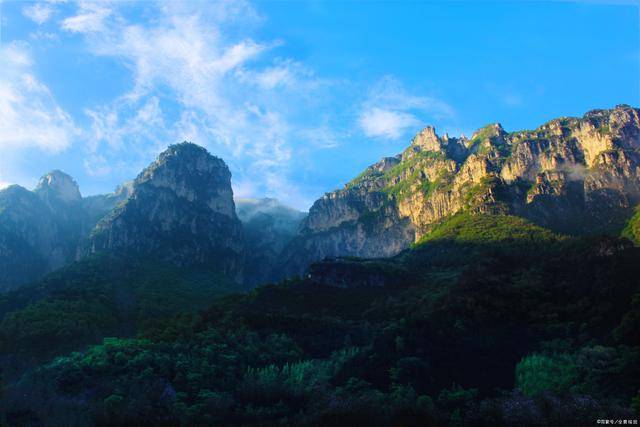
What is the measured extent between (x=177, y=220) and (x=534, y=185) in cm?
10551

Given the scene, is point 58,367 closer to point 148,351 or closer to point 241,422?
point 148,351

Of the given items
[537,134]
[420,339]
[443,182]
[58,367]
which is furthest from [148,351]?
[537,134]

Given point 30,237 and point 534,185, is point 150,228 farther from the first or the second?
point 534,185

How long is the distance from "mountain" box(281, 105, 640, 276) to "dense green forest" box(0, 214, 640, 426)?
97.1 feet

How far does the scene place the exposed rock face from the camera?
163 m

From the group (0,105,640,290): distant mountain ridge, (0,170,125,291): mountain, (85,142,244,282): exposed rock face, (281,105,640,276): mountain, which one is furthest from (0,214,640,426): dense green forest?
(0,170,125,291): mountain

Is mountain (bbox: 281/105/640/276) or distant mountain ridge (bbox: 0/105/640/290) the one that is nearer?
mountain (bbox: 281/105/640/276)

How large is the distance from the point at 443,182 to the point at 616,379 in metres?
130

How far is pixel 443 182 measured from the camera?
180 m

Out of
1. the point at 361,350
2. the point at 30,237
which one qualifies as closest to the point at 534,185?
A: the point at 361,350

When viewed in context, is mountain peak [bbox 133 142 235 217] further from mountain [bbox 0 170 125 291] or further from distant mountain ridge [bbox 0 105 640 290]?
mountain [bbox 0 170 125 291]

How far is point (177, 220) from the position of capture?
178 metres

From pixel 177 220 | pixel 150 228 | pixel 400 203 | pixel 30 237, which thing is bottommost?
pixel 150 228

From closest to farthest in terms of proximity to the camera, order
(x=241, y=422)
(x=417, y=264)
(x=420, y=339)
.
Answer: (x=241, y=422) → (x=420, y=339) → (x=417, y=264)
